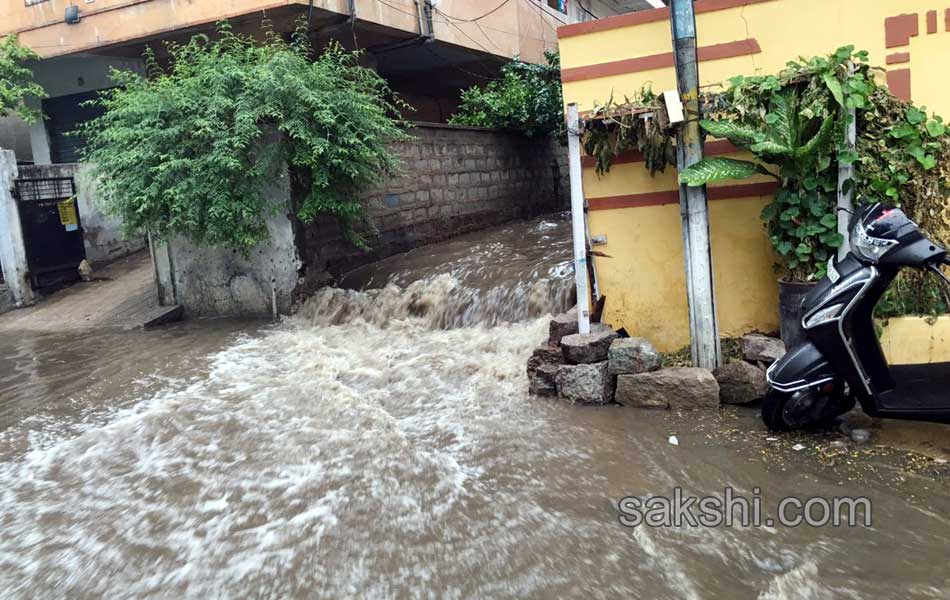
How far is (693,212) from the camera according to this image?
17.0 feet

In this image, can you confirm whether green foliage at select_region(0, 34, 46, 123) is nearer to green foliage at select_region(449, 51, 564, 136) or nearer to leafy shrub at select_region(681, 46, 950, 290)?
green foliage at select_region(449, 51, 564, 136)

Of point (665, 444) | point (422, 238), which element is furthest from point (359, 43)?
point (665, 444)

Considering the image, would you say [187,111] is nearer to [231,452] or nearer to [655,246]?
[231,452]

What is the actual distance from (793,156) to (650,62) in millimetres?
1444

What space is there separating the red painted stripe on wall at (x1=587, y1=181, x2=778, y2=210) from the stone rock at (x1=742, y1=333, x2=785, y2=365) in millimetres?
1110

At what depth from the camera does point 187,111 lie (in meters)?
8.91

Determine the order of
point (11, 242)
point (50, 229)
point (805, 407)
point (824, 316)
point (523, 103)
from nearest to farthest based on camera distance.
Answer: point (824, 316), point (805, 407), point (11, 242), point (50, 229), point (523, 103)

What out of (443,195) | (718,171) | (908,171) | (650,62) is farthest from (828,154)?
(443,195)

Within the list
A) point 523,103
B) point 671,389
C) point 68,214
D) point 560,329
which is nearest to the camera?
point 671,389

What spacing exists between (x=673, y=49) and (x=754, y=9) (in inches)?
26.4

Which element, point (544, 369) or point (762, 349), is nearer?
point (762, 349)

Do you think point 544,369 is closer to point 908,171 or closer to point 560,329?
point 560,329

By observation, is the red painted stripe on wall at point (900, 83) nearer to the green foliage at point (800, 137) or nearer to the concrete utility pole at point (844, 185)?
the green foliage at point (800, 137)

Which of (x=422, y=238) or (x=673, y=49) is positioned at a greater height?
(x=673, y=49)
